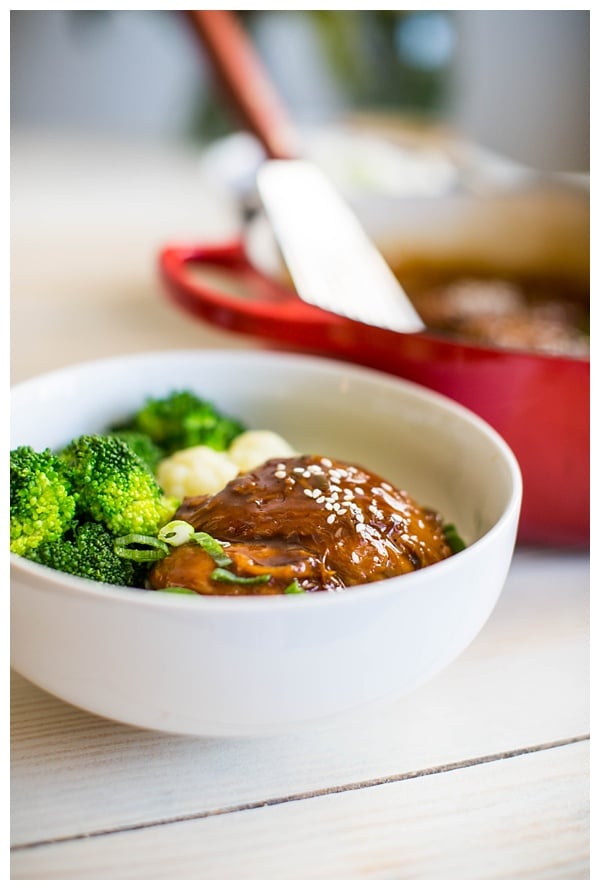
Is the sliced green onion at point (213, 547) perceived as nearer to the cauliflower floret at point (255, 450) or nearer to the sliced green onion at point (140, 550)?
the sliced green onion at point (140, 550)

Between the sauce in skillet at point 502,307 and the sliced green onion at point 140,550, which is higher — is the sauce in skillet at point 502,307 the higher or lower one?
the lower one

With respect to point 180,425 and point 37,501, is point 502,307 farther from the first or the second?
point 37,501

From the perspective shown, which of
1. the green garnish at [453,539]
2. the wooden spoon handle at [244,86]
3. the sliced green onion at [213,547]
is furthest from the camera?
the wooden spoon handle at [244,86]

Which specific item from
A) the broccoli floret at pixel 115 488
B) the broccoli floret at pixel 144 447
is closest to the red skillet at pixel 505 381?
the broccoli floret at pixel 144 447

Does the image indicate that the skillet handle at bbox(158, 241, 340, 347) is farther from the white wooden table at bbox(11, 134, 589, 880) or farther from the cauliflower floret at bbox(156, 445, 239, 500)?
the white wooden table at bbox(11, 134, 589, 880)

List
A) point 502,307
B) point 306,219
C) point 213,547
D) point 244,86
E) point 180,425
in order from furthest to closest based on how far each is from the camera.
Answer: point 244,86, point 502,307, point 306,219, point 180,425, point 213,547

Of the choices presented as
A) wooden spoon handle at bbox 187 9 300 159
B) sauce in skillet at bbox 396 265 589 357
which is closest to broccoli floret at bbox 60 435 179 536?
sauce in skillet at bbox 396 265 589 357

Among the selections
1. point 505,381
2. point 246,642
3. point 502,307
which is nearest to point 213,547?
point 246,642
